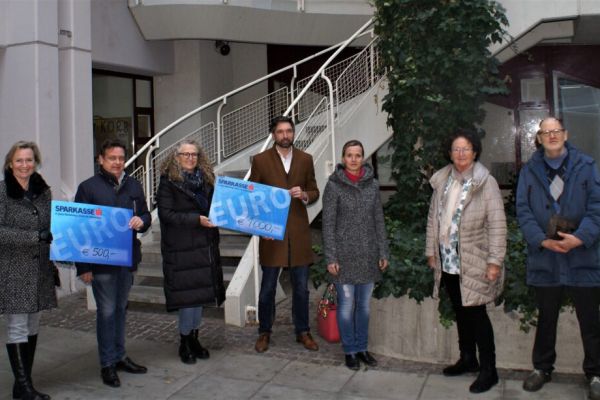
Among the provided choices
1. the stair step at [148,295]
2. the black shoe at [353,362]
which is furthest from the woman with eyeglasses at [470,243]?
the stair step at [148,295]

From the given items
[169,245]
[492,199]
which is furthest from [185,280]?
[492,199]

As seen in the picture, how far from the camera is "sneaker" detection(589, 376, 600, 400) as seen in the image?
4.19 m

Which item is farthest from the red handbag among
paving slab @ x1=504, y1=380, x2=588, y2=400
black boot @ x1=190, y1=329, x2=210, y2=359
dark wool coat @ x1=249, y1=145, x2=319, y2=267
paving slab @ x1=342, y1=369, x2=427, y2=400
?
paving slab @ x1=504, y1=380, x2=588, y2=400

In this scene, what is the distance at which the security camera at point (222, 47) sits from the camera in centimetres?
1176

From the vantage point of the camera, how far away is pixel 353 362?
197 inches

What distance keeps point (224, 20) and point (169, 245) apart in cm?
625

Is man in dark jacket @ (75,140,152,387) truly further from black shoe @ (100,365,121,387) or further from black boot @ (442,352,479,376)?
black boot @ (442,352,479,376)

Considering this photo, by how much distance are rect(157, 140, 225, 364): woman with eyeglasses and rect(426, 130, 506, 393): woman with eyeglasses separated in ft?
5.79

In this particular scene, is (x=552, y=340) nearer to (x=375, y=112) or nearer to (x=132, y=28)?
(x=375, y=112)

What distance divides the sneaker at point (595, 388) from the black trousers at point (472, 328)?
64 cm

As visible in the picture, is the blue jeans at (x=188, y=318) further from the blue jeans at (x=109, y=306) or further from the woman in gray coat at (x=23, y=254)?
the woman in gray coat at (x=23, y=254)

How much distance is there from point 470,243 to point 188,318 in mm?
2371

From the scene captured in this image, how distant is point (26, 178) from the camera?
14.3 ft

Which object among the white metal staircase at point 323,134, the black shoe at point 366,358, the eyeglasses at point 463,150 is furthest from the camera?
the white metal staircase at point 323,134
